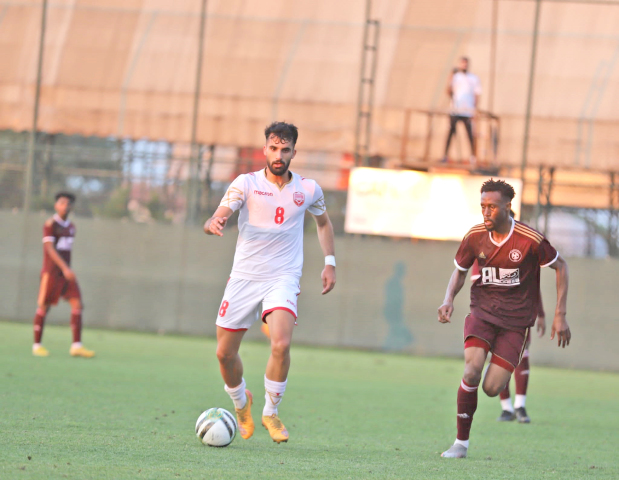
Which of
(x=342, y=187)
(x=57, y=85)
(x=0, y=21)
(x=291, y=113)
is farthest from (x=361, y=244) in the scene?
(x=0, y=21)

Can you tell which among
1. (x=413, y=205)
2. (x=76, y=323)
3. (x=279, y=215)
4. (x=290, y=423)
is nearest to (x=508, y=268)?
(x=279, y=215)

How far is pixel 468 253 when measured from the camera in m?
7.23

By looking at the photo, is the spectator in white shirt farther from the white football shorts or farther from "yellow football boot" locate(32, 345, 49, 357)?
the white football shorts

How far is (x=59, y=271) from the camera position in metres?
13.3

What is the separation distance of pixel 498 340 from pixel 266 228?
1.99 metres

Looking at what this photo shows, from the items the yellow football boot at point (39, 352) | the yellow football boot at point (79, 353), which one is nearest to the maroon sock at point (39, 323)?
the yellow football boot at point (39, 352)

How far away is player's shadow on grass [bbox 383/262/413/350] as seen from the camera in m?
18.6

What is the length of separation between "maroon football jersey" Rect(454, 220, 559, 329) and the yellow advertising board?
11.2 m

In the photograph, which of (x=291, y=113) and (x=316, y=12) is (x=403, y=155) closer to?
(x=291, y=113)

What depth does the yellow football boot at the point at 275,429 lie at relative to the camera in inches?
263

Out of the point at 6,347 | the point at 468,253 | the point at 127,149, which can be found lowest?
the point at 6,347

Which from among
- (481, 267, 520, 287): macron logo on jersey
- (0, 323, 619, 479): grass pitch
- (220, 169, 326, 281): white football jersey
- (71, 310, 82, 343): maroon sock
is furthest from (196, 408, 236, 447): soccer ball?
(71, 310, 82, 343): maroon sock

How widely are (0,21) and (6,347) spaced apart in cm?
939

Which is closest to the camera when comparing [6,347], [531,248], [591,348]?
[531,248]
